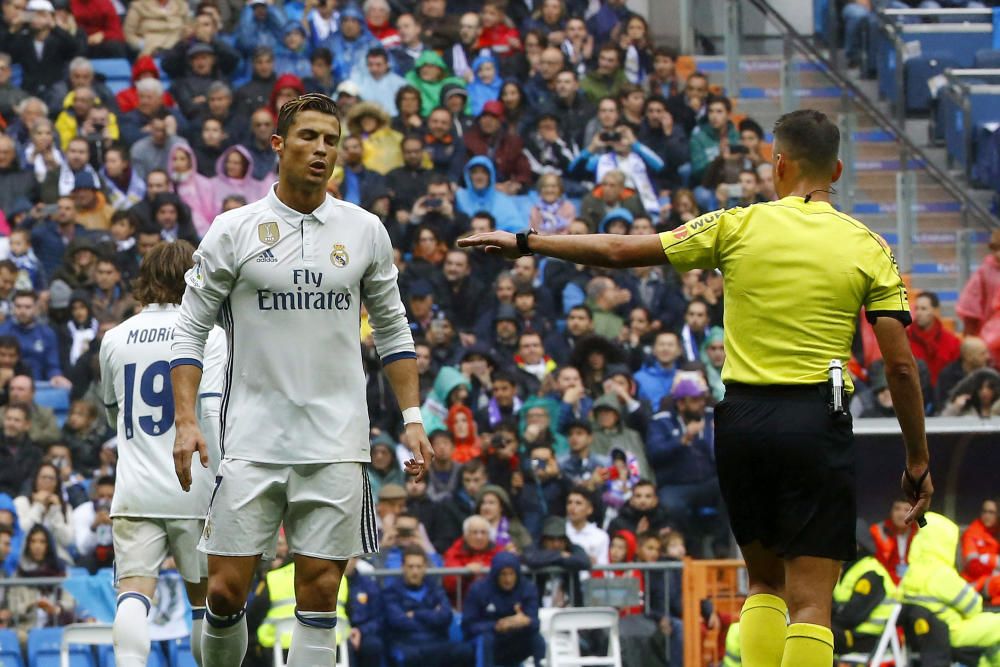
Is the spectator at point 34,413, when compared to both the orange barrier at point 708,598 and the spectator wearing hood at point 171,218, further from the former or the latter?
the orange barrier at point 708,598

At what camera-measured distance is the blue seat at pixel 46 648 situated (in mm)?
13328

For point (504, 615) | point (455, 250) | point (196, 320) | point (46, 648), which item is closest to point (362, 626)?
point (504, 615)

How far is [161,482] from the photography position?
9445 mm

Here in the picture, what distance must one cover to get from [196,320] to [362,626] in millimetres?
5936

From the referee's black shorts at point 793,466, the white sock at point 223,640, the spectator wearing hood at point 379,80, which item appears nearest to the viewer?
the referee's black shorts at point 793,466

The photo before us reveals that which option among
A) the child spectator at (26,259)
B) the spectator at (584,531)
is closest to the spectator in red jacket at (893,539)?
the spectator at (584,531)

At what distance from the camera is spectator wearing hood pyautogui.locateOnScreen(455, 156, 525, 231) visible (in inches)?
727

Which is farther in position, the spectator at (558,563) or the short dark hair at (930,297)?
the short dark hair at (930,297)

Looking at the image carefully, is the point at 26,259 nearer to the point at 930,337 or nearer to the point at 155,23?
the point at 155,23

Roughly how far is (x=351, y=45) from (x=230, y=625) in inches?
511

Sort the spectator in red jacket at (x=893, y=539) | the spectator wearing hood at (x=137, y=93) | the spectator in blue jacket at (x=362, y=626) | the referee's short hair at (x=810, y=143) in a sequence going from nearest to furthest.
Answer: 1. the referee's short hair at (x=810, y=143)
2. the spectator in blue jacket at (x=362, y=626)
3. the spectator in red jacket at (x=893, y=539)
4. the spectator wearing hood at (x=137, y=93)

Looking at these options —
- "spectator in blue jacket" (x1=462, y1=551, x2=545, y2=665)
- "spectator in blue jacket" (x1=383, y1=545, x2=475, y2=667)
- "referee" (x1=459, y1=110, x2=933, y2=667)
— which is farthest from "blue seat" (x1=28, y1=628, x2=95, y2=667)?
"referee" (x1=459, y1=110, x2=933, y2=667)

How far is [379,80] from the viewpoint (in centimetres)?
1997

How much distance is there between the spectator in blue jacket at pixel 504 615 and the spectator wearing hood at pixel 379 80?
7.49 meters
